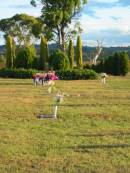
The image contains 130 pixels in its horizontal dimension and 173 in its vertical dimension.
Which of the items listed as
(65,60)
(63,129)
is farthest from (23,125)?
(65,60)

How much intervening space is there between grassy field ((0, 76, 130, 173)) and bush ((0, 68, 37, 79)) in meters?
19.4

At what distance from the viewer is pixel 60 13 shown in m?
47.7

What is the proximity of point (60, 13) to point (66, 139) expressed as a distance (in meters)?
38.9

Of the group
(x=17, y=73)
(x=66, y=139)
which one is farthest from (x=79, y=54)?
(x=66, y=139)

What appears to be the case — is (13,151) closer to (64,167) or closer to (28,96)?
(64,167)

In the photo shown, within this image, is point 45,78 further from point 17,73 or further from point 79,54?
point 79,54

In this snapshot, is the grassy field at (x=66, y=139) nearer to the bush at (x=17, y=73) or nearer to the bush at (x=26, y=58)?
the bush at (x=17, y=73)

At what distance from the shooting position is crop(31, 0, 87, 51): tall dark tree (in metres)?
48.1

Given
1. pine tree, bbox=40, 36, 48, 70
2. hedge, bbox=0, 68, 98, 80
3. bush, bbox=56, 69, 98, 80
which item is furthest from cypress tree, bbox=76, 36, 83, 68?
bush, bbox=56, 69, 98, 80

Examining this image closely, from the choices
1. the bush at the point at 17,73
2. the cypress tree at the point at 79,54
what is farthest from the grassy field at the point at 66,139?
the cypress tree at the point at 79,54

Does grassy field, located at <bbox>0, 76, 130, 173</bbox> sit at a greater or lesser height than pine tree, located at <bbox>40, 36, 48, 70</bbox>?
lesser

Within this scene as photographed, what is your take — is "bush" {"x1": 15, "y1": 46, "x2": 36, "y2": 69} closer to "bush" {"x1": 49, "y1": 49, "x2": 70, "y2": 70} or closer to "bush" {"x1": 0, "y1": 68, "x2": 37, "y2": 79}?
"bush" {"x1": 49, "y1": 49, "x2": 70, "y2": 70}

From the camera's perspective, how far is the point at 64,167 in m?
7.56

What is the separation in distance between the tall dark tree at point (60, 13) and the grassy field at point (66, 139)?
33.3 meters
